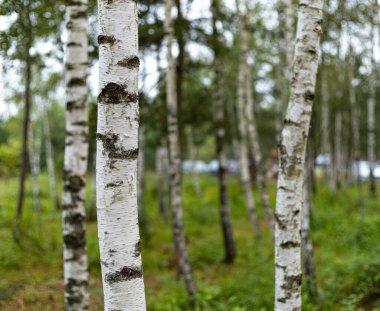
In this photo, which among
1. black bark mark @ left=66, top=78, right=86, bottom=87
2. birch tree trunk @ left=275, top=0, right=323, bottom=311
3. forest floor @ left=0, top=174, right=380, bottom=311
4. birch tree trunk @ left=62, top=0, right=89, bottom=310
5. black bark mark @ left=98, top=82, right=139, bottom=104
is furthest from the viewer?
forest floor @ left=0, top=174, right=380, bottom=311

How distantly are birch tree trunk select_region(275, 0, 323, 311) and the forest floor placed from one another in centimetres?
250

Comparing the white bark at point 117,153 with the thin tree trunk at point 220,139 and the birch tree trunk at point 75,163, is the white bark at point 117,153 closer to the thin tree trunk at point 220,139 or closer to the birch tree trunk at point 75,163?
the birch tree trunk at point 75,163

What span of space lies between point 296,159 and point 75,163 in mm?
2560

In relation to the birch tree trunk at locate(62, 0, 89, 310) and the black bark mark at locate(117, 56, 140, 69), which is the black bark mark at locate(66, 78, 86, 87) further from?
the black bark mark at locate(117, 56, 140, 69)

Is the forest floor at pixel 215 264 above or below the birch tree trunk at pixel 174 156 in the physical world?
below

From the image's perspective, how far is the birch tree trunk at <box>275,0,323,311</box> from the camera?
3.61m

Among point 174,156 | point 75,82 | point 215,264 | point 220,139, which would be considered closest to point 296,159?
point 75,82

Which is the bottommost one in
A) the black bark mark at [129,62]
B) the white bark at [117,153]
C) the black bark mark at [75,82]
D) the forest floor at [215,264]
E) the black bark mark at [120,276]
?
the forest floor at [215,264]

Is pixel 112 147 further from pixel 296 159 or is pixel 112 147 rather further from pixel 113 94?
pixel 296 159

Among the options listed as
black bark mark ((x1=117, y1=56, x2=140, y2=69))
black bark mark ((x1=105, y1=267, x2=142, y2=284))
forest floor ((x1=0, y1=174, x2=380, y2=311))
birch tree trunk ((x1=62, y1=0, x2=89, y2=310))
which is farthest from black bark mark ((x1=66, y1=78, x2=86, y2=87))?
forest floor ((x1=0, y1=174, x2=380, y2=311))

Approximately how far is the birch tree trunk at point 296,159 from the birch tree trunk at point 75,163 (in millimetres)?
2289

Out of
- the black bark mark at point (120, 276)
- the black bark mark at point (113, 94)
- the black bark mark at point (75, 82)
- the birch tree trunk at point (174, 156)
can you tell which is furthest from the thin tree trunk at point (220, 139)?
the black bark mark at point (120, 276)

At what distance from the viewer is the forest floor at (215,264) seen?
6773 millimetres

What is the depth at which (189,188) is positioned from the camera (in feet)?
78.5
